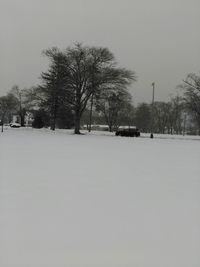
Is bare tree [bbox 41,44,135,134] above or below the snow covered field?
above

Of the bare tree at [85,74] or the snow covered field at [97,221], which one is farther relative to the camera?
the bare tree at [85,74]

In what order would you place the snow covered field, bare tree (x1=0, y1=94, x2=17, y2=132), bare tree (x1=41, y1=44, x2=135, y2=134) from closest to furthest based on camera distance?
1. the snow covered field
2. bare tree (x1=41, y1=44, x2=135, y2=134)
3. bare tree (x1=0, y1=94, x2=17, y2=132)

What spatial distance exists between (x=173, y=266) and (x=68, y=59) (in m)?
57.3

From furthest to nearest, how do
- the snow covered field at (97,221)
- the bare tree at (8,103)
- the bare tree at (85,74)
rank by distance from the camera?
the bare tree at (8,103)
the bare tree at (85,74)
the snow covered field at (97,221)

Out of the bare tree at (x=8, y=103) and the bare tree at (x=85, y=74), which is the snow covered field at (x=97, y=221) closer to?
the bare tree at (x=85, y=74)

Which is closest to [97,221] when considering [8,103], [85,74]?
[85,74]

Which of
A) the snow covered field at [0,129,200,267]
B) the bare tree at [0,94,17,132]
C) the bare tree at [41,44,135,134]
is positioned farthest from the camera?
the bare tree at [0,94,17,132]

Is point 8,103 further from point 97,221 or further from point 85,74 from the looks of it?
point 97,221

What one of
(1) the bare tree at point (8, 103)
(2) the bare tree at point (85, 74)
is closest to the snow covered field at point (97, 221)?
(2) the bare tree at point (85, 74)

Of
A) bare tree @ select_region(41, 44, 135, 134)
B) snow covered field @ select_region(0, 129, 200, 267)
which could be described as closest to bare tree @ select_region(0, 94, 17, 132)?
bare tree @ select_region(41, 44, 135, 134)

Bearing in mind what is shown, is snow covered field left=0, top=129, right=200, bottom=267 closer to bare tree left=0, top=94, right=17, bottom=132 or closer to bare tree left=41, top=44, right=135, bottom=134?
bare tree left=41, top=44, right=135, bottom=134

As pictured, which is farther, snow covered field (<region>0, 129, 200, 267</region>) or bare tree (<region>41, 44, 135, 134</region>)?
bare tree (<region>41, 44, 135, 134</region>)

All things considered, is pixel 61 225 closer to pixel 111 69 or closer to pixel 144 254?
pixel 144 254

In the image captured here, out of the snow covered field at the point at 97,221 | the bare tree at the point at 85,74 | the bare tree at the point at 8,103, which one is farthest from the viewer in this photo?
the bare tree at the point at 8,103
